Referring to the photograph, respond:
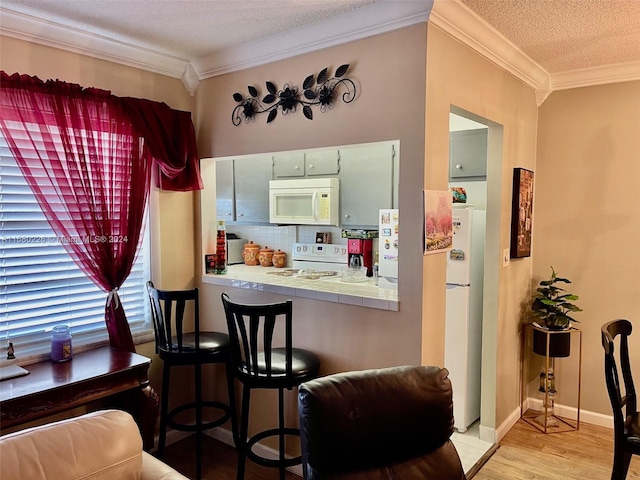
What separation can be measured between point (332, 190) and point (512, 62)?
164 centimetres

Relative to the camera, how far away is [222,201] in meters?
4.75

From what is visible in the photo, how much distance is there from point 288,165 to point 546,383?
2.74 m

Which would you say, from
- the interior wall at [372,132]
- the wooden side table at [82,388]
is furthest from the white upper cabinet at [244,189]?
the wooden side table at [82,388]

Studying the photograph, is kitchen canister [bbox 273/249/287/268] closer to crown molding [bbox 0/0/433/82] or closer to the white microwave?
the white microwave

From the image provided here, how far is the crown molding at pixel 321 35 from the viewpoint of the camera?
226 centimetres

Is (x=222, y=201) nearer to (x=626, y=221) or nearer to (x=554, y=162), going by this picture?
(x=554, y=162)

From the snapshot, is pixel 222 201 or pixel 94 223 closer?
pixel 94 223

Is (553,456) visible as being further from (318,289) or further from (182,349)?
(182,349)

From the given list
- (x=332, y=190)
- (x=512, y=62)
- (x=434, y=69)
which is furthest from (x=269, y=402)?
(x=512, y=62)

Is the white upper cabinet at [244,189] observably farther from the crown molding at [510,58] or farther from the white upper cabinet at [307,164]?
the crown molding at [510,58]

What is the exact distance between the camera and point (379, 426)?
63.0 inches

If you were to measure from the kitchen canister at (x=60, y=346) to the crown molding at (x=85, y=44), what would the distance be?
1568mm

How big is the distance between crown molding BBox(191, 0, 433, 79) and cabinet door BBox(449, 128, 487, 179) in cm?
142

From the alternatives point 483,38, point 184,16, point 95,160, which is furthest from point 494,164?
point 95,160
